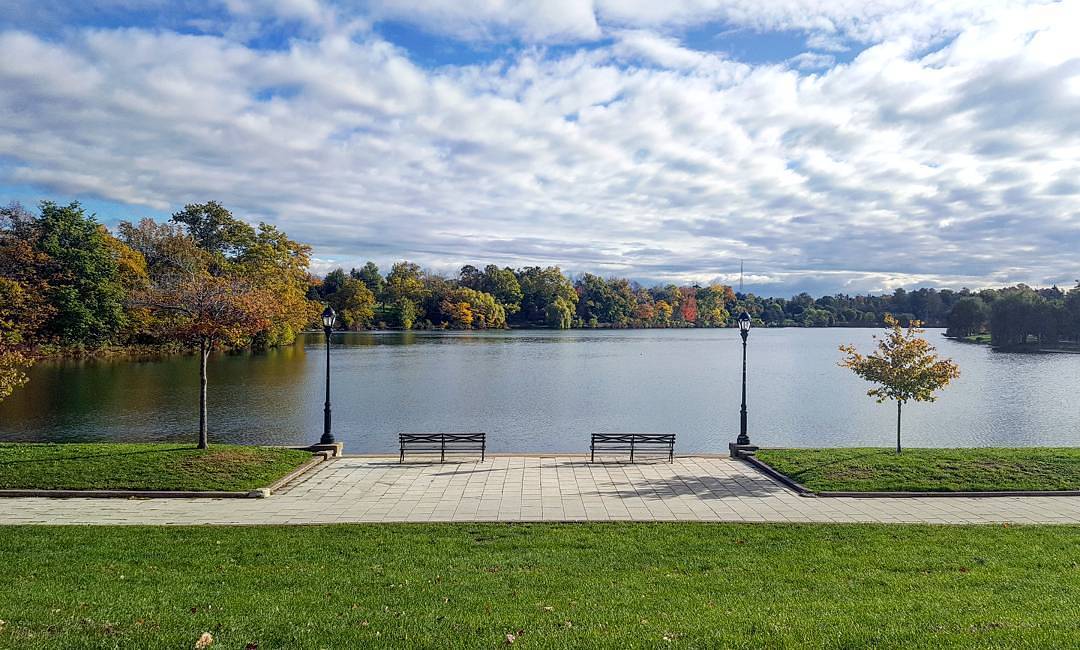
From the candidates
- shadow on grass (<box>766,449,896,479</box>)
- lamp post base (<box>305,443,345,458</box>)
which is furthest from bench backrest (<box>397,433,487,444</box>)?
shadow on grass (<box>766,449,896,479</box>)

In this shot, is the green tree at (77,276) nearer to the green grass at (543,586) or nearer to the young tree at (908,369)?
the green grass at (543,586)

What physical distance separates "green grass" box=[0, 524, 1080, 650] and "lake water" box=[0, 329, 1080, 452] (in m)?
13.2

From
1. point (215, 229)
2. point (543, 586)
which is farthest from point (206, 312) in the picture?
point (215, 229)

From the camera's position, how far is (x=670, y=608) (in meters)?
6.58

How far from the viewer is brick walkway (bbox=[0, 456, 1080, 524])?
37.8 feet

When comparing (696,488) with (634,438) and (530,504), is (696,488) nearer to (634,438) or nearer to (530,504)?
(530,504)

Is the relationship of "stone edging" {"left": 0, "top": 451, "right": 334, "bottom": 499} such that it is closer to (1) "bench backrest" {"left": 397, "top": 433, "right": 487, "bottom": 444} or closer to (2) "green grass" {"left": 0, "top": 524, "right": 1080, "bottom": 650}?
(2) "green grass" {"left": 0, "top": 524, "right": 1080, "bottom": 650}

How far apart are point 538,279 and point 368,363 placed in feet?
290

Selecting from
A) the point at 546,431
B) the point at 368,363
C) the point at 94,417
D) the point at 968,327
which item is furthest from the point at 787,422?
the point at 968,327

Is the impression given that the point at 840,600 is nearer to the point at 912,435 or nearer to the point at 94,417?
the point at 912,435

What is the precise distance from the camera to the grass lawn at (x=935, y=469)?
13.9 meters

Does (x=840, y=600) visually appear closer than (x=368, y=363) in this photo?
Yes

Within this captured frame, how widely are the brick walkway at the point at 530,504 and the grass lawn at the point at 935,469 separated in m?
0.71

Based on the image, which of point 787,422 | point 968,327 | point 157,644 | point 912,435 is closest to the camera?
point 157,644
